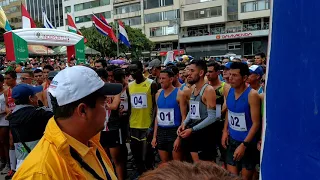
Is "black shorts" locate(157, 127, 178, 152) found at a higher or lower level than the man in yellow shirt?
lower

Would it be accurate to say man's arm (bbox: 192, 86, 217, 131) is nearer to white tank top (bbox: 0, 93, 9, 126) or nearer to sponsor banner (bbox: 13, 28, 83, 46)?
white tank top (bbox: 0, 93, 9, 126)

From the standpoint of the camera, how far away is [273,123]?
1431 millimetres

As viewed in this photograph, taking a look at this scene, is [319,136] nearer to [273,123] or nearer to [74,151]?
[273,123]

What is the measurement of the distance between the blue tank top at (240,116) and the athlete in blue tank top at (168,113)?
847mm

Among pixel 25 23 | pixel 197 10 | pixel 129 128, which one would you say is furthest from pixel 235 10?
pixel 129 128

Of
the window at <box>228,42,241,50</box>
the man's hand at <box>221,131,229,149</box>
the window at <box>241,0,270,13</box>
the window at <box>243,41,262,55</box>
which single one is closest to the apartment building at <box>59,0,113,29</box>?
the window at <box>228,42,241,50</box>

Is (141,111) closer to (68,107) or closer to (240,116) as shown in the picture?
(240,116)

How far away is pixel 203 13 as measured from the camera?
47938 mm

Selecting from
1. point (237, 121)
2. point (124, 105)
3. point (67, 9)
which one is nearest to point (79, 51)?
point (124, 105)

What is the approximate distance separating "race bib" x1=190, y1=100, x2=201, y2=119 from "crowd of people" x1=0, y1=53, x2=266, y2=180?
0.04 ft

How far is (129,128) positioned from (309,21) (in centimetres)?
430

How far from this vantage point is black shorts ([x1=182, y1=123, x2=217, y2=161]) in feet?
14.6

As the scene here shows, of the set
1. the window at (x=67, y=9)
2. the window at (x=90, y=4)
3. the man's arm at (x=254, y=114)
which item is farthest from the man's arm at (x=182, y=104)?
the window at (x=67, y=9)

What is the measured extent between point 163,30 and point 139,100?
4937 cm
